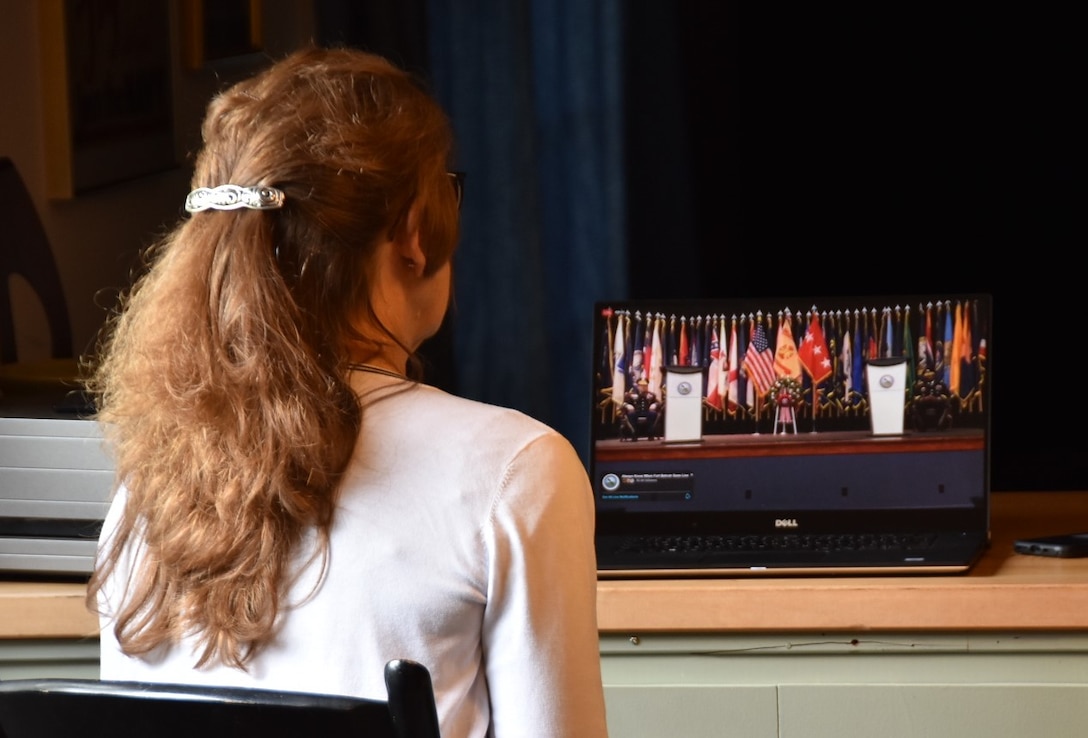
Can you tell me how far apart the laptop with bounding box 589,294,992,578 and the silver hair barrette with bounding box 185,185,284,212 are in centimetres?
73

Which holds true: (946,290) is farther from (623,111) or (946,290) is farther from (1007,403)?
(623,111)

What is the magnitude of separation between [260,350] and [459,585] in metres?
0.21

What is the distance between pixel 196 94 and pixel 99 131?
8.2 inches

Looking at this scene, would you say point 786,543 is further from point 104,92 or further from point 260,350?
point 104,92

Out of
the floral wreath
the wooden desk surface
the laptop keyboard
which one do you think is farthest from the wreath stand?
the wooden desk surface

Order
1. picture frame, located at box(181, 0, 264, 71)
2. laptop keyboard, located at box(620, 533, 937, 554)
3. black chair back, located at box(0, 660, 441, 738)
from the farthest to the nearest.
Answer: picture frame, located at box(181, 0, 264, 71)
laptop keyboard, located at box(620, 533, 937, 554)
black chair back, located at box(0, 660, 441, 738)

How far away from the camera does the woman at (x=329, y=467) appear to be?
891 millimetres

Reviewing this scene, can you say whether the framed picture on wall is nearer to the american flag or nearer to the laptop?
the laptop

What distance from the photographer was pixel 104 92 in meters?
2.07

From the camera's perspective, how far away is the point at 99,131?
2066 mm

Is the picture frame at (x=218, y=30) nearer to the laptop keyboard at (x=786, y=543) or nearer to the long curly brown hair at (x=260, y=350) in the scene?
the laptop keyboard at (x=786, y=543)

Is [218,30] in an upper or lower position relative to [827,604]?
upper

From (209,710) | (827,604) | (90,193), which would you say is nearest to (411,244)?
(209,710)

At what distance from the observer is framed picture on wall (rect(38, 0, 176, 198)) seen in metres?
2.00
